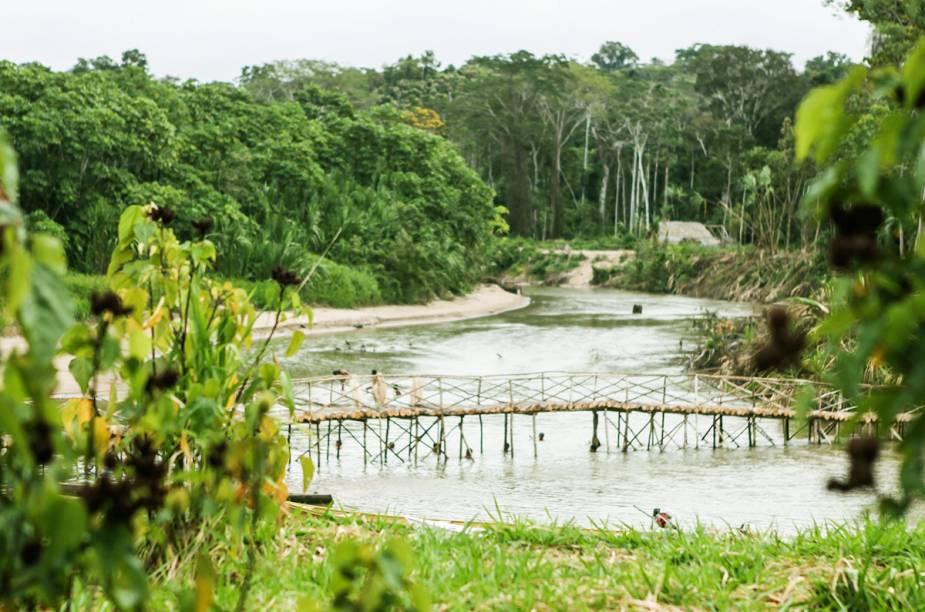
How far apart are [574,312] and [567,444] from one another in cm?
1957

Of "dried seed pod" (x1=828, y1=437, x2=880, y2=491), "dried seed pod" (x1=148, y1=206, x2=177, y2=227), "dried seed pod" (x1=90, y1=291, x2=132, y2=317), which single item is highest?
"dried seed pod" (x1=148, y1=206, x2=177, y2=227)

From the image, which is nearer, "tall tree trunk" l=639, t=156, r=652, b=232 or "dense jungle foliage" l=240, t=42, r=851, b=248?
"dense jungle foliage" l=240, t=42, r=851, b=248

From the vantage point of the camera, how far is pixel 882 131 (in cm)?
129

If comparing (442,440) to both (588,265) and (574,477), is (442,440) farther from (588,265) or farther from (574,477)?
(588,265)

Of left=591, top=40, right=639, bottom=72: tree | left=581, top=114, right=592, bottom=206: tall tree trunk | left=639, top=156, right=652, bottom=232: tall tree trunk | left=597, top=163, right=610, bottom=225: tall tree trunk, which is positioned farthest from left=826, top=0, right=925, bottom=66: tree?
left=591, top=40, right=639, bottom=72: tree

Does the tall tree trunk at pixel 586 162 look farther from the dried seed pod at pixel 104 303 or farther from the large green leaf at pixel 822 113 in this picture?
the large green leaf at pixel 822 113

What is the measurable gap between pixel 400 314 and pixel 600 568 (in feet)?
91.4

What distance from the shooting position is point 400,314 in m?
31.5

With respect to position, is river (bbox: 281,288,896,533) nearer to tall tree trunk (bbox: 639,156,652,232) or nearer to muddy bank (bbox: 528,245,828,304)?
muddy bank (bbox: 528,245,828,304)

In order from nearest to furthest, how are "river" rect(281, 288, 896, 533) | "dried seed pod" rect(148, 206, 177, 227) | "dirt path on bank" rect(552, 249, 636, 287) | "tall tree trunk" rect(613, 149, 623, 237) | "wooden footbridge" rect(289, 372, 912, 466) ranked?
"dried seed pod" rect(148, 206, 177, 227)
"river" rect(281, 288, 896, 533)
"wooden footbridge" rect(289, 372, 912, 466)
"dirt path on bank" rect(552, 249, 636, 287)
"tall tree trunk" rect(613, 149, 623, 237)

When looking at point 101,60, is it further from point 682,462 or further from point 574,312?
point 682,462

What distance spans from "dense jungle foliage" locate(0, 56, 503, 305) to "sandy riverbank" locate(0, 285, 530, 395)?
2.05 feet

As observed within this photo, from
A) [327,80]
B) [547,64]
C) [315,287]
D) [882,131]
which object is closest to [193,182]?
[315,287]

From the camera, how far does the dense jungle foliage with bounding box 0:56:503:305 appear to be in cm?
2373
